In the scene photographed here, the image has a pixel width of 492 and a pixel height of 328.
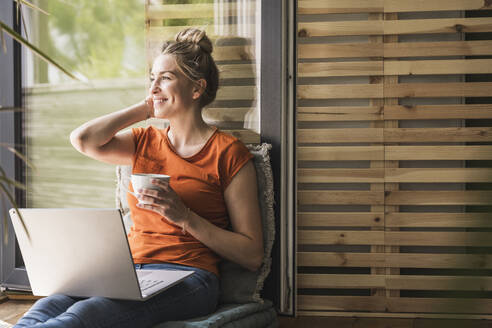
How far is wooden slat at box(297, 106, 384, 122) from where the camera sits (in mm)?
2027

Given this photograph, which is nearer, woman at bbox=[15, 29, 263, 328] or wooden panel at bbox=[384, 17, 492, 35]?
woman at bbox=[15, 29, 263, 328]

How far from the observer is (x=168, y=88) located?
1.74 metres

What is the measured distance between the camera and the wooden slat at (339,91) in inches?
79.7

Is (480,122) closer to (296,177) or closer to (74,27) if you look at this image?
(296,177)

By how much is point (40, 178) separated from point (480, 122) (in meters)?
2.06

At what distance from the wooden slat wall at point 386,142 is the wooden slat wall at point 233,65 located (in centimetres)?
23

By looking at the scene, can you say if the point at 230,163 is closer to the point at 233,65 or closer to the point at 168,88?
the point at 168,88

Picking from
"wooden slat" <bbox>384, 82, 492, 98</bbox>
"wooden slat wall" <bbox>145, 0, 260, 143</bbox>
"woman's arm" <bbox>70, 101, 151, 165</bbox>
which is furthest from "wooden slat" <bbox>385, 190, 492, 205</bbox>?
"woman's arm" <bbox>70, 101, 151, 165</bbox>

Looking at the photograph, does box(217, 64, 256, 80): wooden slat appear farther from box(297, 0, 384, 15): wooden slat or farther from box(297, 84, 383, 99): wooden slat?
box(297, 0, 384, 15): wooden slat

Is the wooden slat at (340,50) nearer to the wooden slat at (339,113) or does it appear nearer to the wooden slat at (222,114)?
the wooden slat at (339,113)

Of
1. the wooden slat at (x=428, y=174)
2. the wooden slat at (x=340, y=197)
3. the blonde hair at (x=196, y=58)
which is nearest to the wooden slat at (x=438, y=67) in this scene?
the wooden slat at (x=428, y=174)

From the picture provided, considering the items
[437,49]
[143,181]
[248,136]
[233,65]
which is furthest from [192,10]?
[437,49]

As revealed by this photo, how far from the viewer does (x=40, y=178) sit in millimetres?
2402

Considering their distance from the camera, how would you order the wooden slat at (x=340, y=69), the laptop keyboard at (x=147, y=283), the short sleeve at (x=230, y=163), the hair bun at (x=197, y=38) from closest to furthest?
the laptop keyboard at (x=147, y=283)
the short sleeve at (x=230, y=163)
the hair bun at (x=197, y=38)
the wooden slat at (x=340, y=69)
